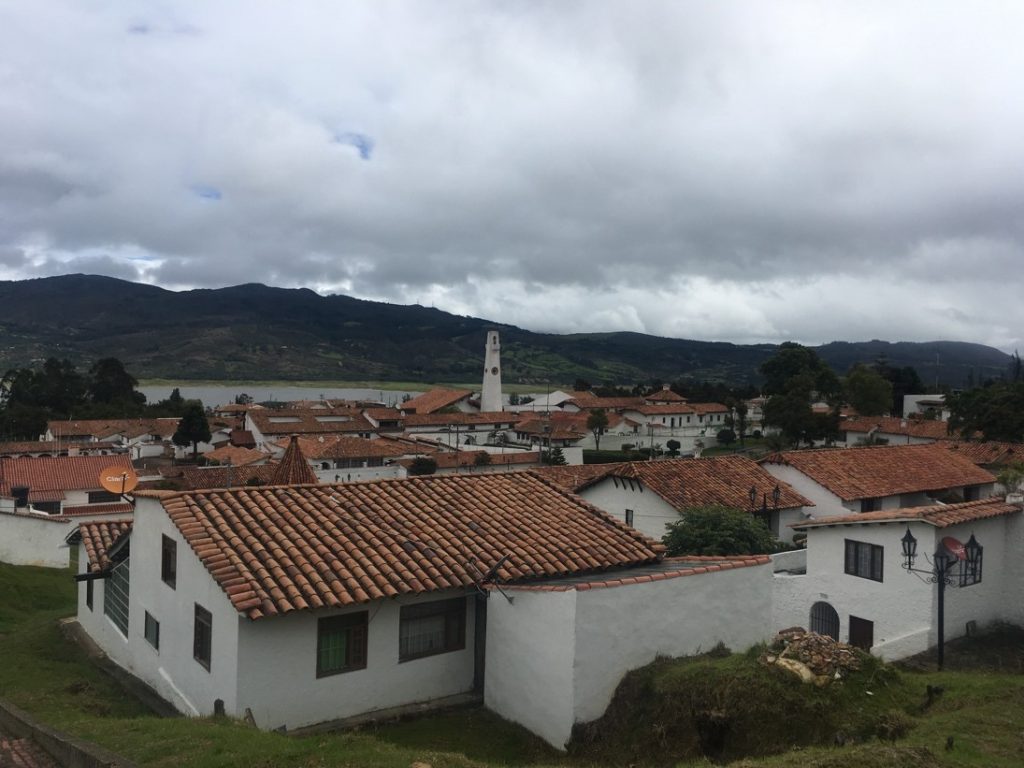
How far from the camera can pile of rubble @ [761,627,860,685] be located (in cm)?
848

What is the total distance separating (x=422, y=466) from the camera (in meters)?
49.7

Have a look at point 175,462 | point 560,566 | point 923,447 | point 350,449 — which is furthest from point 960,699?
point 175,462

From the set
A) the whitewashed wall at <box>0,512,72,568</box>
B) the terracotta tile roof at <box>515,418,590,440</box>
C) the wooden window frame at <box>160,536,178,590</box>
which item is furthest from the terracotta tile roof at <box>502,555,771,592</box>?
the terracotta tile roof at <box>515,418,590,440</box>

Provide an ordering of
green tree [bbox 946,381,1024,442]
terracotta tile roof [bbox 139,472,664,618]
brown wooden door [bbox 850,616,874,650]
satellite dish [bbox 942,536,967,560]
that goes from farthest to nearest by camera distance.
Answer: green tree [bbox 946,381,1024,442], brown wooden door [bbox 850,616,874,650], satellite dish [bbox 942,536,967,560], terracotta tile roof [bbox 139,472,664,618]

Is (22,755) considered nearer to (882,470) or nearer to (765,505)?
(765,505)

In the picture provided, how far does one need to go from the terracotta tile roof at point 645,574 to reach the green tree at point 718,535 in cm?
603

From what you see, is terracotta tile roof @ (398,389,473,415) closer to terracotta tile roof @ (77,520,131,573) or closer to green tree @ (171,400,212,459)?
green tree @ (171,400,212,459)

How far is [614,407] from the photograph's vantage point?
89.3m

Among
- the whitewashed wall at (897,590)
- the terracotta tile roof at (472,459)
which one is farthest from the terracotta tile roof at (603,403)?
the whitewashed wall at (897,590)

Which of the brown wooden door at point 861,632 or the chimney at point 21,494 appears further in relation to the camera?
the chimney at point 21,494

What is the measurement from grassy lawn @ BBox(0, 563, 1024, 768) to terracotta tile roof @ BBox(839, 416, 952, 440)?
55.1 metres

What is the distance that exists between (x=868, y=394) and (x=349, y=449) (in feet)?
166

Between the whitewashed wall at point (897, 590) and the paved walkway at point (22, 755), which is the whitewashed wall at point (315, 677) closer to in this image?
the paved walkway at point (22, 755)

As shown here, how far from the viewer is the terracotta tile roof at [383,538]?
9.66m
